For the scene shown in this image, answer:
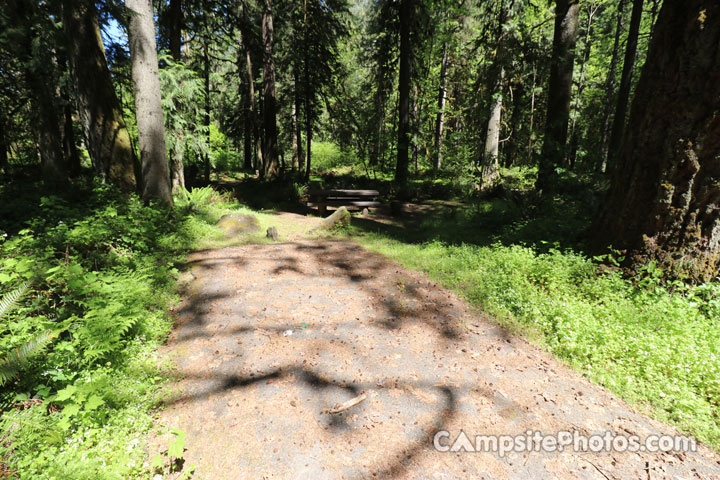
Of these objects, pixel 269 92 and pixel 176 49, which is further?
pixel 269 92

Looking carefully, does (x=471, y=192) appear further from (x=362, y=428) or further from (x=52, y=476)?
(x=52, y=476)

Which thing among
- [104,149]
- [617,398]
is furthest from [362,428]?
[104,149]

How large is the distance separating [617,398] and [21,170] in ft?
64.3

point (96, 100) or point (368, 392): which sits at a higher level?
point (96, 100)

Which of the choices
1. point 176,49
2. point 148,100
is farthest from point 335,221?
point 176,49

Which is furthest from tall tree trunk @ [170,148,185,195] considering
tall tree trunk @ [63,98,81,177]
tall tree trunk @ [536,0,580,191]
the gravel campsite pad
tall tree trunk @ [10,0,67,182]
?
tall tree trunk @ [536,0,580,191]

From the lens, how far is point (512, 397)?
3031mm

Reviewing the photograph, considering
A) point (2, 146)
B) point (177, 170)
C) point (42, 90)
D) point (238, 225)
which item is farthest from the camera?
point (2, 146)

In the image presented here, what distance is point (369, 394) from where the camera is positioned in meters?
3.04

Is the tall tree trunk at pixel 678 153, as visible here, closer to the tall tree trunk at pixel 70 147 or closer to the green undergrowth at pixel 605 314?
the green undergrowth at pixel 605 314

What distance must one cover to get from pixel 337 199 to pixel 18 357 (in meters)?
10.3

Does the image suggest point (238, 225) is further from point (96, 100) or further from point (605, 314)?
point (605, 314)

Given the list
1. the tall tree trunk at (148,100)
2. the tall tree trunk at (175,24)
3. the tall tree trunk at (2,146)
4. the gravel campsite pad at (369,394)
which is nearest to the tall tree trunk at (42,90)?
the tall tree trunk at (2,146)

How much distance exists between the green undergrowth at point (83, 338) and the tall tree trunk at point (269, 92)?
33.0 feet
